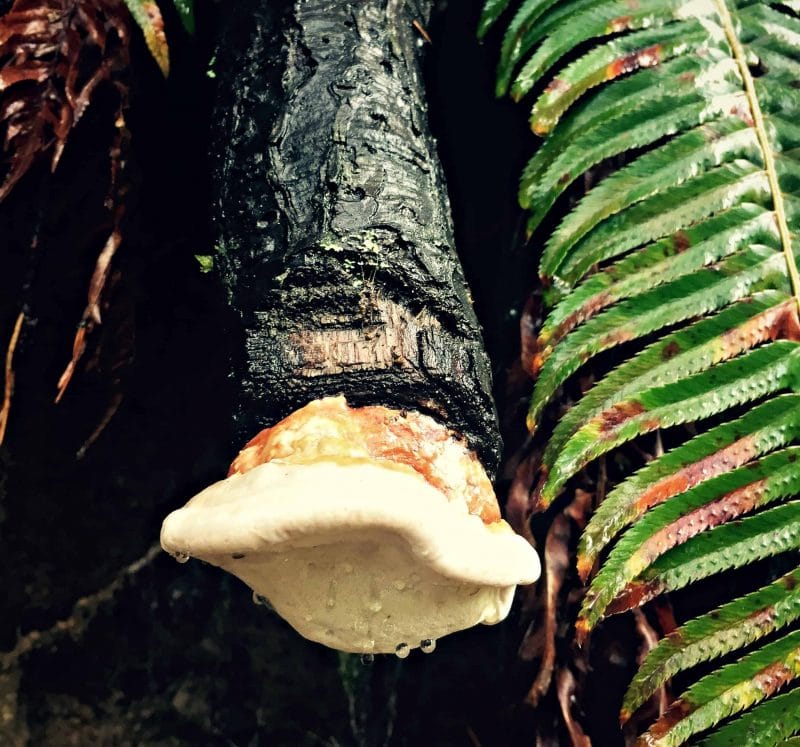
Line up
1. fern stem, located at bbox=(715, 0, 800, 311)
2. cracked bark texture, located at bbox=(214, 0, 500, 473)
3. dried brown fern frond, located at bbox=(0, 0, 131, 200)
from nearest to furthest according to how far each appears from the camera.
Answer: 1. cracked bark texture, located at bbox=(214, 0, 500, 473)
2. fern stem, located at bbox=(715, 0, 800, 311)
3. dried brown fern frond, located at bbox=(0, 0, 131, 200)

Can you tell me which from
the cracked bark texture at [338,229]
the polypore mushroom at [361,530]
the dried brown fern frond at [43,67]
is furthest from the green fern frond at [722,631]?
the dried brown fern frond at [43,67]

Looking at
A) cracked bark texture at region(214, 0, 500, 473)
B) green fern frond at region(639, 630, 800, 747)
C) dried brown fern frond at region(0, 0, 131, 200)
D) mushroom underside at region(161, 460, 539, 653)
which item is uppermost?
dried brown fern frond at region(0, 0, 131, 200)

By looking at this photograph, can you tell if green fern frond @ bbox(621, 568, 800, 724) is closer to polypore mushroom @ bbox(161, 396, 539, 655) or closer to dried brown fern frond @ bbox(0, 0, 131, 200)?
polypore mushroom @ bbox(161, 396, 539, 655)

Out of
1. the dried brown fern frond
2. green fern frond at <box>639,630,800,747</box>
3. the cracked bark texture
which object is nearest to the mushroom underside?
the cracked bark texture

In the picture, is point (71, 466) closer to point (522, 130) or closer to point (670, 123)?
point (522, 130)

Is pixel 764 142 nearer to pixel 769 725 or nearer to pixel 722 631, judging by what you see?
pixel 722 631
